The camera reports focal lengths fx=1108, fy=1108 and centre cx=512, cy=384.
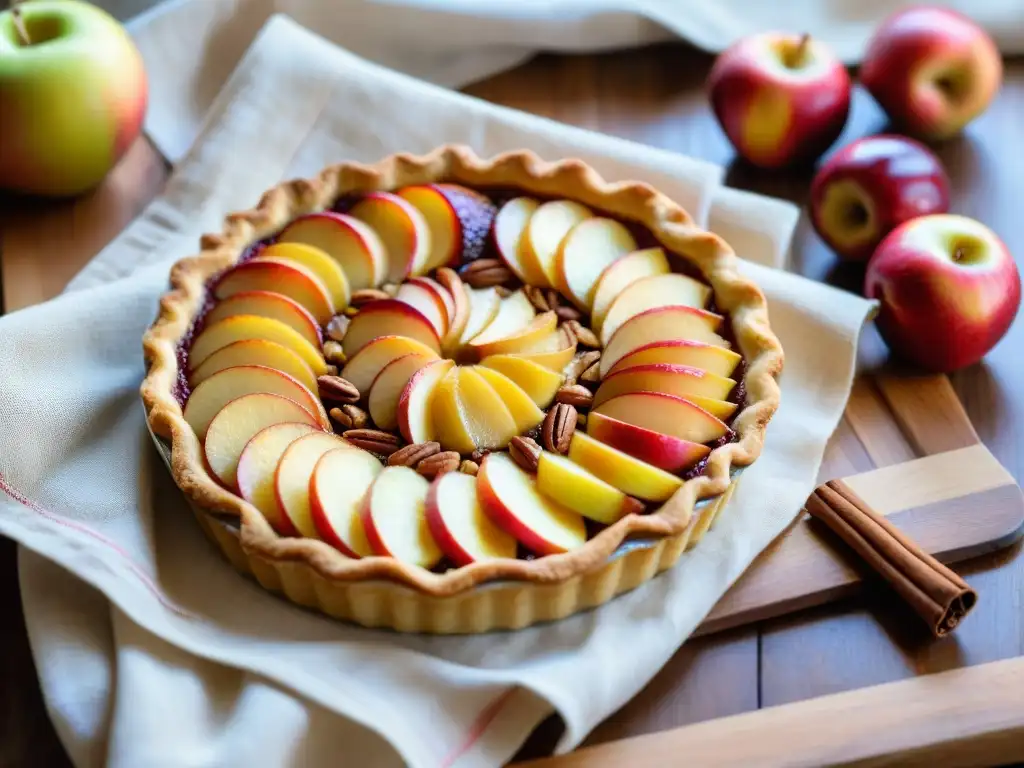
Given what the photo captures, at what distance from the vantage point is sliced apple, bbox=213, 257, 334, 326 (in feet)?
7.23

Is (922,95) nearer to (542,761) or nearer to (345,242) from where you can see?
(345,242)

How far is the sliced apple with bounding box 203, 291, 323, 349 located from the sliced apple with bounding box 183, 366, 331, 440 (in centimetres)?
17

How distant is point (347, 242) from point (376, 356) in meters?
0.33

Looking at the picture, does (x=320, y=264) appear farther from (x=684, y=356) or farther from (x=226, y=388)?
(x=684, y=356)

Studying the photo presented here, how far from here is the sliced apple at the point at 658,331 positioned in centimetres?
210

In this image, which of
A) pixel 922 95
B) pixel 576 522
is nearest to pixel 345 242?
pixel 576 522

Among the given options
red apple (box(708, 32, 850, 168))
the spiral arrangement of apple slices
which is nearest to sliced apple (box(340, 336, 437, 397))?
the spiral arrangement of apple slices

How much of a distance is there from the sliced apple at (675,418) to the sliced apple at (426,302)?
0.46m

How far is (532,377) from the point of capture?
204cm

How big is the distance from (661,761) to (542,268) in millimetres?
1006

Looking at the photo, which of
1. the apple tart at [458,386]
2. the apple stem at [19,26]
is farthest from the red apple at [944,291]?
the apple stem at [19,26]

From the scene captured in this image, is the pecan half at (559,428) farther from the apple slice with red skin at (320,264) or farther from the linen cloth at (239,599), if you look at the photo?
the apple slice with red skin at (320,264)

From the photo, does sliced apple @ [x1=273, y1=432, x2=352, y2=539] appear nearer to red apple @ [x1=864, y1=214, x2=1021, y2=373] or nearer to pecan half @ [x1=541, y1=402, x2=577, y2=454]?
pecan half @ [x1=541, y1=402, x2=577, y2=454]

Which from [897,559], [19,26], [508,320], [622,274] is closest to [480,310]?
[508,320]
